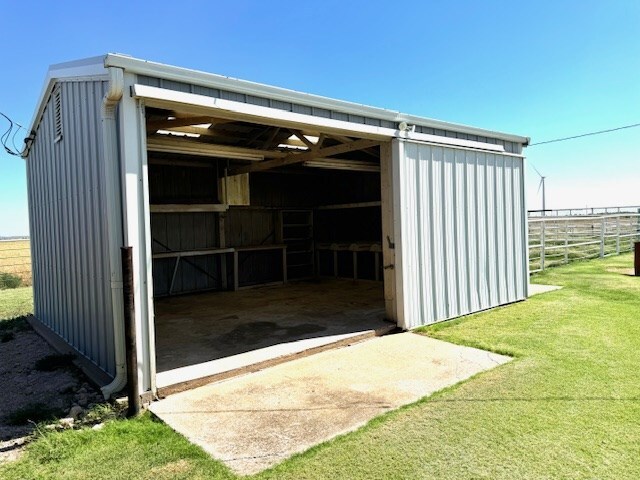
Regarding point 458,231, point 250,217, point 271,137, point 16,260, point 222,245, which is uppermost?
point 271,137

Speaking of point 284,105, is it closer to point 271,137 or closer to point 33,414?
point 271,137

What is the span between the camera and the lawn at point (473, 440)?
82.9 inches

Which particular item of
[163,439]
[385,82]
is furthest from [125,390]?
[385,82]


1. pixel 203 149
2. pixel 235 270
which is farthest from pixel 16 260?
pixel 203 149

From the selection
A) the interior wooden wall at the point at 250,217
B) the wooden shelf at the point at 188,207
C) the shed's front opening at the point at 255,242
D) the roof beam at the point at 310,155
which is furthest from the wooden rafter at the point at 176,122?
the interior wooden wall at the point at 250,217

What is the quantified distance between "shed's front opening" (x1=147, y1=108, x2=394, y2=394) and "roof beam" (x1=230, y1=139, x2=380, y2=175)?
0.02m

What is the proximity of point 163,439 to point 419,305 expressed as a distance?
3.39 metres

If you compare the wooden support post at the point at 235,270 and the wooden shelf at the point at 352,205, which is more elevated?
the wooden shelf at the point at 352,205

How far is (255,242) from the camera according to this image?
9492 mm

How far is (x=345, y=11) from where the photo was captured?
344 inches

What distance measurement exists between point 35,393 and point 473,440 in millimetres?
3426

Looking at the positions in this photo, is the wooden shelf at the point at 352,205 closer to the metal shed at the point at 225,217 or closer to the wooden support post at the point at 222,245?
the metal shed at the point at 225,217

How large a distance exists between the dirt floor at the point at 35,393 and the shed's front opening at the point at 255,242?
0.64m

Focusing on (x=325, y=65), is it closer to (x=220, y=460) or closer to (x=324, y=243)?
(x=324, y=243)
